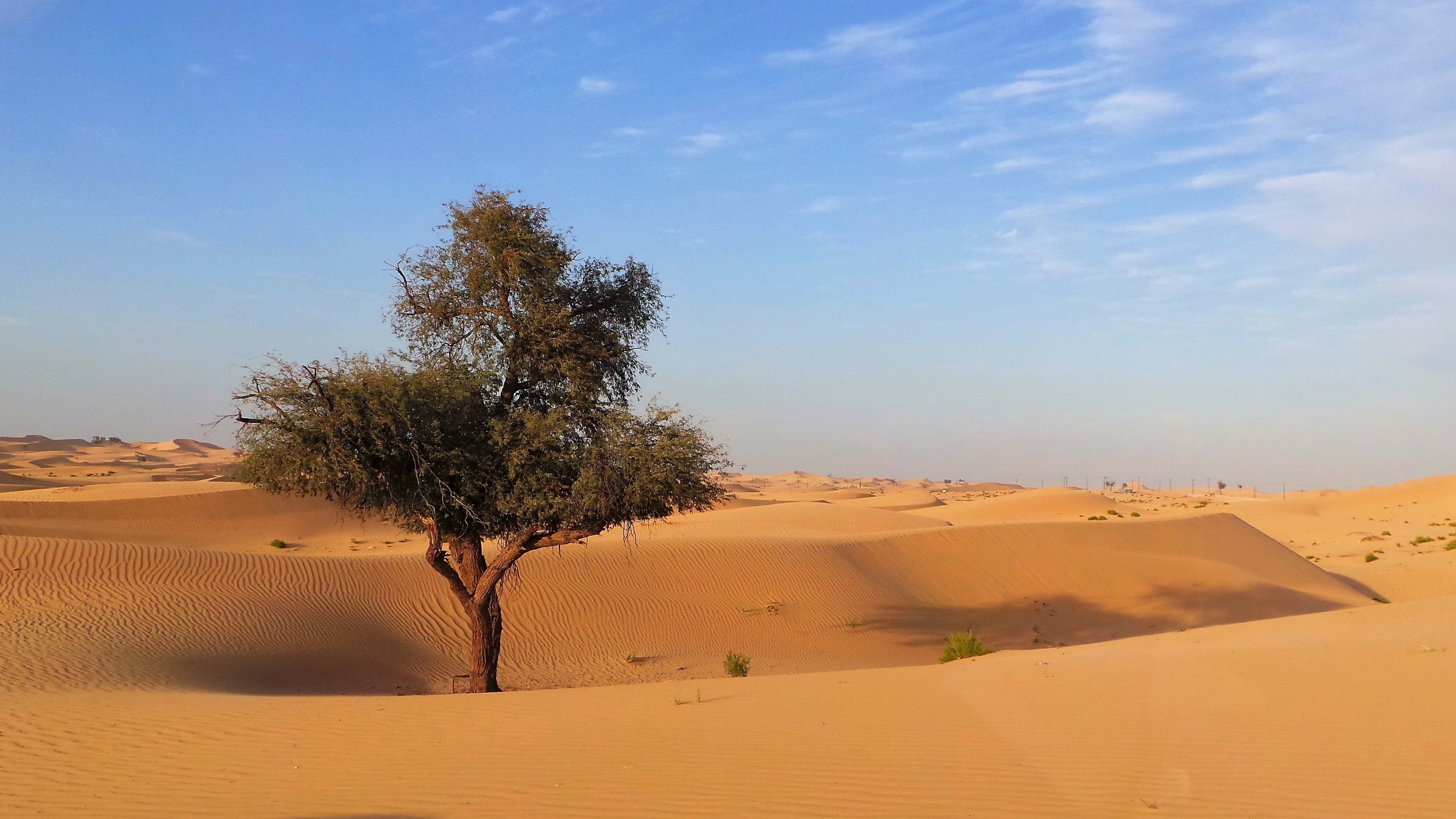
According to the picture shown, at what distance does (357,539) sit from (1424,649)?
109ft

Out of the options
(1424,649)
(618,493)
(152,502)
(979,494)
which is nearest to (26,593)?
(618,493)

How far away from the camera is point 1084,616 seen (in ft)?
86.0

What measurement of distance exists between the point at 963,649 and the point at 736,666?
15.1 ft

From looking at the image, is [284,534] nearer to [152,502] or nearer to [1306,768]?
[152,502]

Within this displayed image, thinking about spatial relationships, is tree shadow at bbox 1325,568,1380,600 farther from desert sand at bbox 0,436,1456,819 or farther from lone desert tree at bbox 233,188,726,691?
lone desert tree at bbox 233,188,726,691

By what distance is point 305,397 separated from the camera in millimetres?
13109

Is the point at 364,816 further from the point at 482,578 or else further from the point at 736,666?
the point at 736,666

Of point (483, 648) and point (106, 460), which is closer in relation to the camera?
point (483, 648)

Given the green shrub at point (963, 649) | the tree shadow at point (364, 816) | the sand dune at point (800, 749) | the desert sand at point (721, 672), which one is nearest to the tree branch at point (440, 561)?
the desert sand at point (721, 672)

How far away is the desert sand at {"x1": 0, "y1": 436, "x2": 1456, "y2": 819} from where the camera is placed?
7.01 meters

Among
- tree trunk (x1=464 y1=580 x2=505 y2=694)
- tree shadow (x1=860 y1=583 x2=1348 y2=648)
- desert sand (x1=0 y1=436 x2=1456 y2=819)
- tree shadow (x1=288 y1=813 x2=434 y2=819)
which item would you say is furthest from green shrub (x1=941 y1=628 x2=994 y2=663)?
tree shadow (x1=288 y1=813 x2=434 y2=819)

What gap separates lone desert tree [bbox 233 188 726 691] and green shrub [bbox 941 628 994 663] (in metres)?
6.43

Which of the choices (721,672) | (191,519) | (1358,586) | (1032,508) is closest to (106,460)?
(191,519)

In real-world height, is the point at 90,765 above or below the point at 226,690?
above
